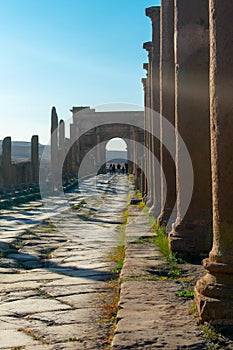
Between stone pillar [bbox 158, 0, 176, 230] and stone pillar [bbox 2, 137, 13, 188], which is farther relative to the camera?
stone pillar [bbox 2, 137, 13, 188]

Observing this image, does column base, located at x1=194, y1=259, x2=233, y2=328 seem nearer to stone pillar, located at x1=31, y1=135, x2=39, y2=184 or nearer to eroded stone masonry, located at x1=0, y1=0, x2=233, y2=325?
eroded stone masonry, located at x1=0, y1=0, x2=233, y2=325

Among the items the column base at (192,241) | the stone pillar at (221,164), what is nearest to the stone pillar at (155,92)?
the column base at (192,241)

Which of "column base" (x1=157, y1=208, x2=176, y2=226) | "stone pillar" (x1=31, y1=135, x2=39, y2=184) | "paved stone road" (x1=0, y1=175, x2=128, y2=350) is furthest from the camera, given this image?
"stone pillar" (x1=31, y1=135, x2=39, y2=184)

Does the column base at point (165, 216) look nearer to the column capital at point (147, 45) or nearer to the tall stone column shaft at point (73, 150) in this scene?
the column capital at point (147, 45)

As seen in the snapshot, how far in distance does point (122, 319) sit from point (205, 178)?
8.11 ft

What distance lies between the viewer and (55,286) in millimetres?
5656

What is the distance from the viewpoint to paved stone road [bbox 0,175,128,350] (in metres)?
3.93

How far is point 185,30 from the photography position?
244 inches

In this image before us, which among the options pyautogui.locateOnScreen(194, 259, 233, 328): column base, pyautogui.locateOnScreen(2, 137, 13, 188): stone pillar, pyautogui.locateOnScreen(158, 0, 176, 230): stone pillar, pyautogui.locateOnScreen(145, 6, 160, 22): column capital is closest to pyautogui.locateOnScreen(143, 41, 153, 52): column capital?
Result: pyautogui.locateOnScreen(145, 6, 160, 22): column capital

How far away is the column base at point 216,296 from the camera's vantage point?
11.8ft

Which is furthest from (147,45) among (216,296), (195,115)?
(216,296)

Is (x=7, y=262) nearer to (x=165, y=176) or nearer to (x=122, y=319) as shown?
(x=165, y=176)

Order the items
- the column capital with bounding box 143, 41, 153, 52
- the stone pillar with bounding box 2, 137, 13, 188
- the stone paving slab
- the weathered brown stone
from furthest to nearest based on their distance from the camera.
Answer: the weathered brown stone
the stone pillar with bounding box 2, 137, 13, 188
the column capital with bounding box 143, 41, 153, 52
the stone paving slab

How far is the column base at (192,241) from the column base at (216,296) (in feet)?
7.19
